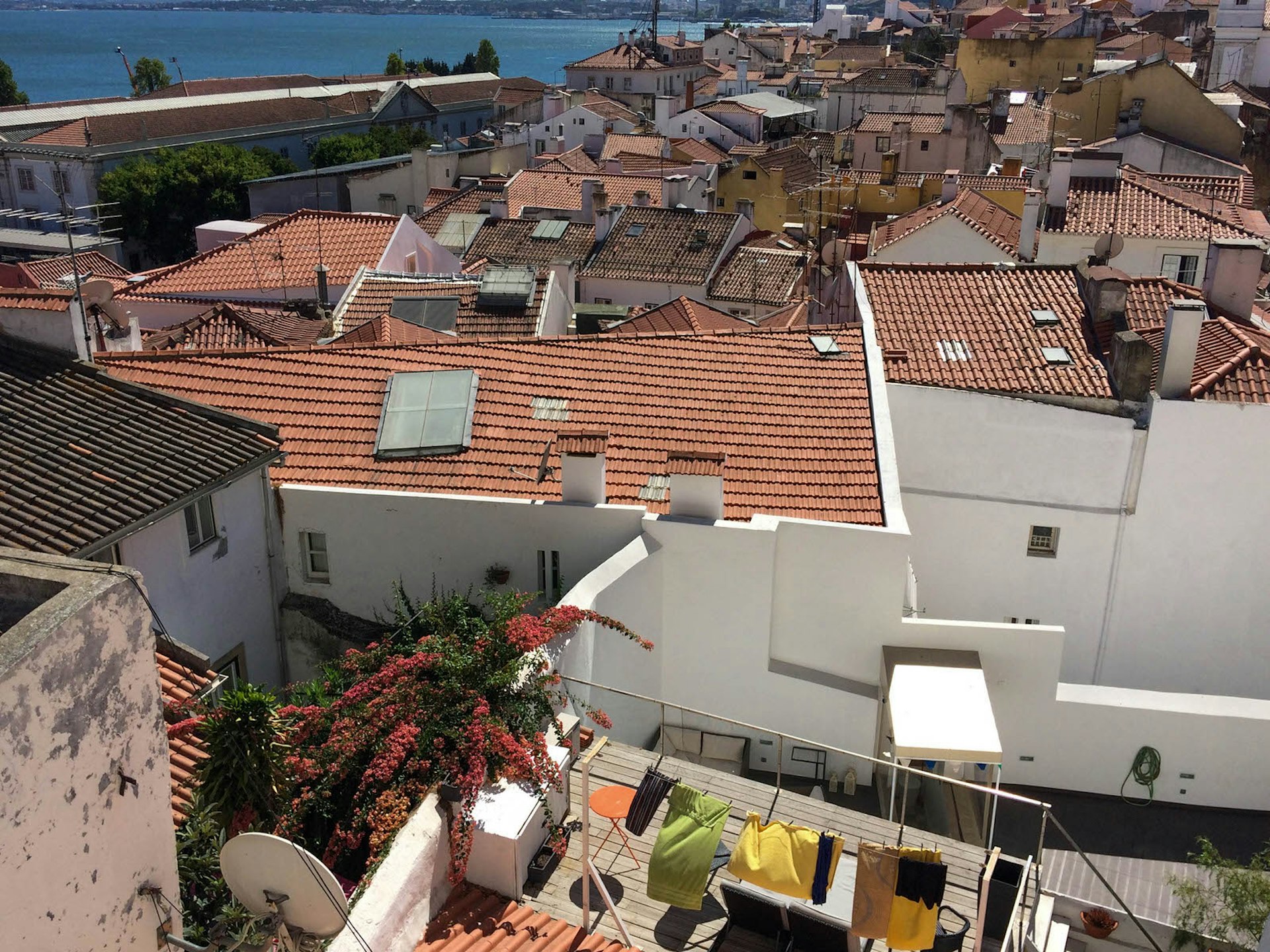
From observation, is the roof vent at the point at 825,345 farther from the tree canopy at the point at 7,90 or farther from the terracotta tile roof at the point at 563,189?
the tree canopy at the point at 7,90

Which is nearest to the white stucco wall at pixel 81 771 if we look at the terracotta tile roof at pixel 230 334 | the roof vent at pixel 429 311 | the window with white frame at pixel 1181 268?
the terracotta tile roof at pixel 230 334

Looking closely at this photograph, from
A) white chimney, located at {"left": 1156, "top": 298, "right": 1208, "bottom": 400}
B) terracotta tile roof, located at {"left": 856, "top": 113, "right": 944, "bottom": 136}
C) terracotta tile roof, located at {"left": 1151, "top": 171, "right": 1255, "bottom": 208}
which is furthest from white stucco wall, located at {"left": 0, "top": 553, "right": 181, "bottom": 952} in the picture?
terracotta tile roof, located at {"left": 856, "top": 113, "right": 944, "bottom": 136}

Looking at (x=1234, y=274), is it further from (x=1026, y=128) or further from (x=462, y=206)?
(x=462, y=206)

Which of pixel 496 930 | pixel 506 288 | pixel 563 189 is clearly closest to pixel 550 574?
pixel 496 930

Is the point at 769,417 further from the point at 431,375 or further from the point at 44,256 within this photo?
the point at 44,256

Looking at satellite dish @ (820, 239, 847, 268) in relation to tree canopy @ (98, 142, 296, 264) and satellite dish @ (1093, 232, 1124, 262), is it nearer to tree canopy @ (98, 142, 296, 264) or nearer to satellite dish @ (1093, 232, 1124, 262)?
satellite dish @ (1093, 232, 1124, 262)
